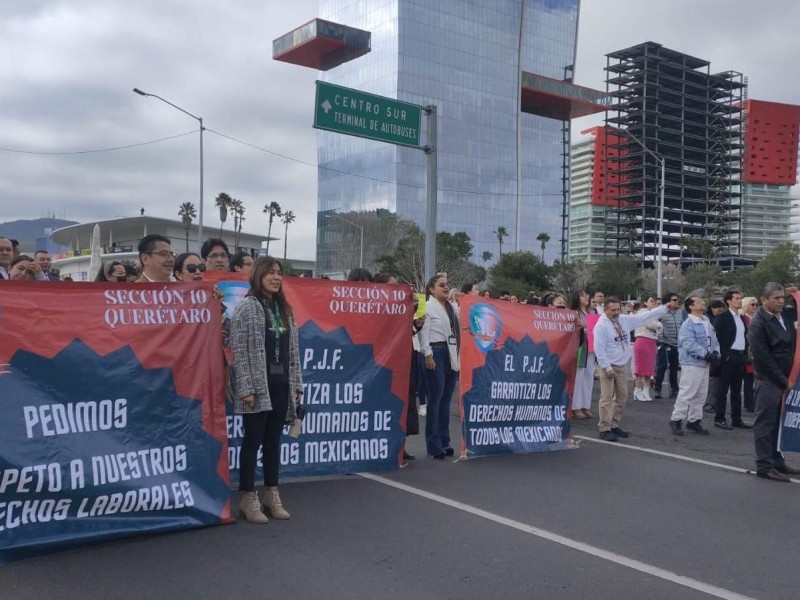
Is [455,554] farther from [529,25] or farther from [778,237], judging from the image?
[778,237]

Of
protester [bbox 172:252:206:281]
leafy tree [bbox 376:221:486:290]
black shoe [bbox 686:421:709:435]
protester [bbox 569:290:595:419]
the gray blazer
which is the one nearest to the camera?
the gray blazer

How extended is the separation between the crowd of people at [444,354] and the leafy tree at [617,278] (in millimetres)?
65824

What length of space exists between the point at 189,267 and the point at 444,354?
2.88 metres

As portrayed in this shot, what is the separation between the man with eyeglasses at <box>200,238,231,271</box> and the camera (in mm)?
7371

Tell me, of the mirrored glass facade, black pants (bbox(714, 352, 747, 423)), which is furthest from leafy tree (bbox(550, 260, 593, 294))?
black pants (bbox(714, 352, 747, 423))

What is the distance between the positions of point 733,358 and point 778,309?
148 inches

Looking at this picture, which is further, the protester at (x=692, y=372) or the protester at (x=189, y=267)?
the protester at (x=692, y=372)

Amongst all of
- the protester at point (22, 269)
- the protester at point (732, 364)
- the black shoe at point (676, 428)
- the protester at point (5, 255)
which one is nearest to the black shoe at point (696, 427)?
the black shoe at point (676, 428)

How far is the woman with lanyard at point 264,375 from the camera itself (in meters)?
5.64

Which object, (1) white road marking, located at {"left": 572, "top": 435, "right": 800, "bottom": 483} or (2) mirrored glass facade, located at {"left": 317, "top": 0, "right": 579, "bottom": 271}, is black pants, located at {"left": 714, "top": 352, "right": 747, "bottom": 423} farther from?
(2) mirrored glass facade, located at {"left": 317, "top": 0, "right": 579, "bottom": 271}

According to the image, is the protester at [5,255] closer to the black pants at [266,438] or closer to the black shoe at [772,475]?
the black pants at [266,438]

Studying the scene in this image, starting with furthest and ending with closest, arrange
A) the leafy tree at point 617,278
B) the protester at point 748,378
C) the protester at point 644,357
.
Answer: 1. the leafy tree at point 617,278
2. the protester at point 644,357
3. the protester at point 748,378

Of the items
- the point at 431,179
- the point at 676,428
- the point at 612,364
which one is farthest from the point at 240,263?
the point at 431,179

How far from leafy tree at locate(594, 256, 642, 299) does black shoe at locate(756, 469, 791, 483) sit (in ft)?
234
